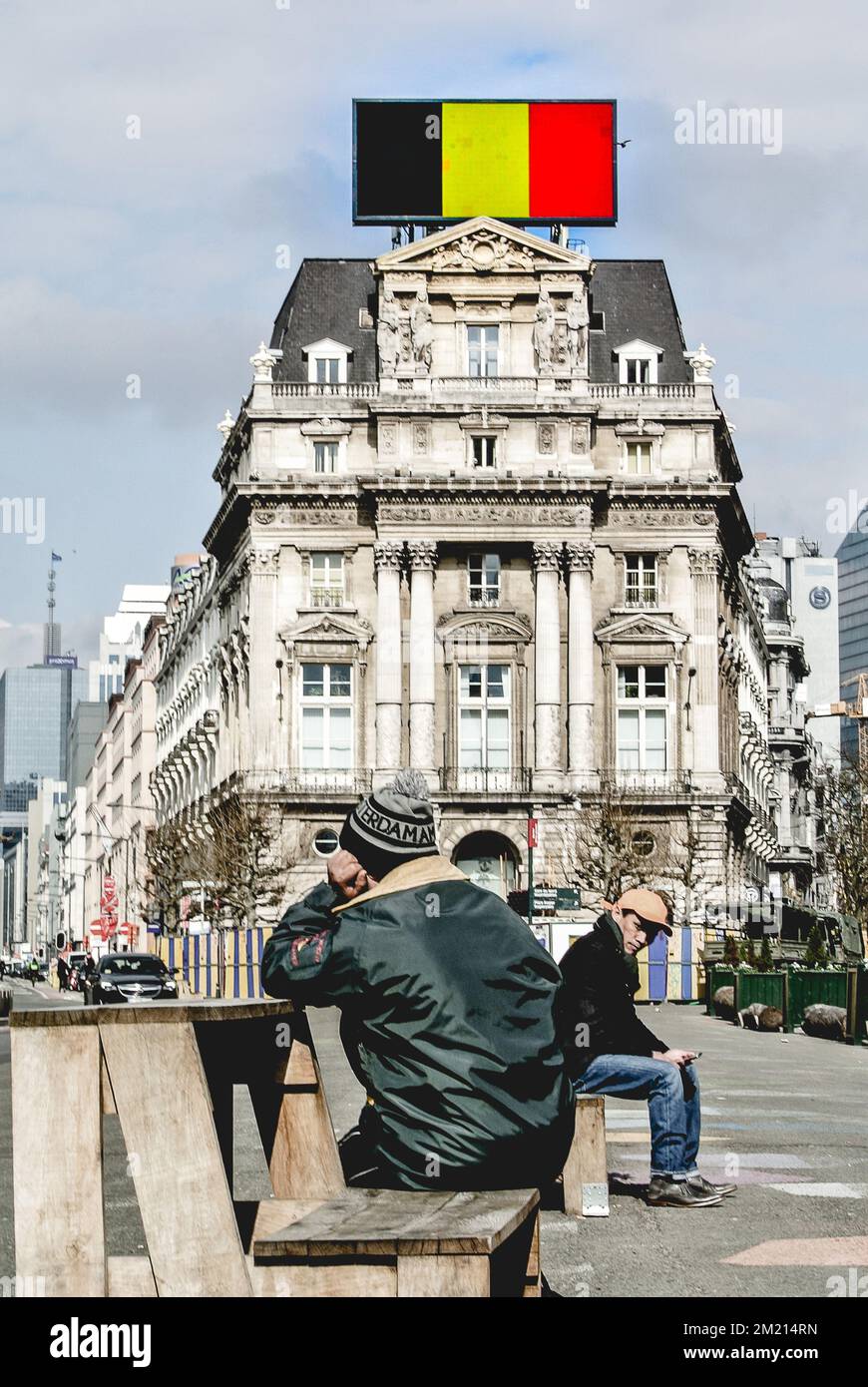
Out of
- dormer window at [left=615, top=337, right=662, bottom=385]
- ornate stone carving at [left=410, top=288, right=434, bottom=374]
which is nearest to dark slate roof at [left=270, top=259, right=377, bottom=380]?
ornate stone carving at [left=410, top=288, right=434, bottom=374]

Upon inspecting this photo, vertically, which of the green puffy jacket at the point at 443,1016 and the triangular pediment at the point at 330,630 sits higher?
the triangular pediment at the point at 330,630

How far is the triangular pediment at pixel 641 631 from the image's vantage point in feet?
262

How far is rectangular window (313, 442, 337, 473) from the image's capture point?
81.3 m

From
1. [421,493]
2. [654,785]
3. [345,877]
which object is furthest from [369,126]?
[345,877]

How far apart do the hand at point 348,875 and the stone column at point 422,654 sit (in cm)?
6921

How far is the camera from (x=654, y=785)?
78562 mm

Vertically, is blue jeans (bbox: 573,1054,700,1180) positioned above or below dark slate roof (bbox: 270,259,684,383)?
below

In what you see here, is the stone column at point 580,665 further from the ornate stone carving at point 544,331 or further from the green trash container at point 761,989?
the green trash container at point 761,989

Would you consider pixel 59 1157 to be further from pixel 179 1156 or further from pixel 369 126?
pixel 369 126

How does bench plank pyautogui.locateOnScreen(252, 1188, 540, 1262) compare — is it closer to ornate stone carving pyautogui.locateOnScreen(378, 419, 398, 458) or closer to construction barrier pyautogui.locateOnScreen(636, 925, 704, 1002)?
construction barrier pyautogui.locateOnScreen(636, 925, 704, 1002)

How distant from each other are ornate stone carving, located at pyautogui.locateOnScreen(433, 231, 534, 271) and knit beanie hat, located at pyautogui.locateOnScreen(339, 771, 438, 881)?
73136mm

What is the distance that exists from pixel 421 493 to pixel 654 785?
42.7ft

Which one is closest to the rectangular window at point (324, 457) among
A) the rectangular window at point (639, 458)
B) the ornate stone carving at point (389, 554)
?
the ornate stone carving at point (389, 554)

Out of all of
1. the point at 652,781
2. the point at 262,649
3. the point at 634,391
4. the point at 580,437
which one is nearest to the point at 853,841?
the point at 652,781
